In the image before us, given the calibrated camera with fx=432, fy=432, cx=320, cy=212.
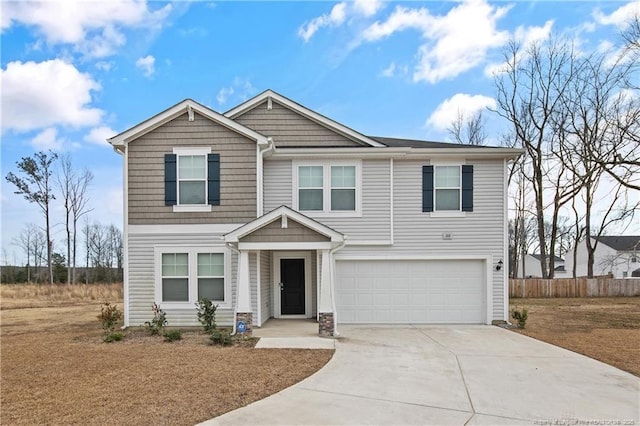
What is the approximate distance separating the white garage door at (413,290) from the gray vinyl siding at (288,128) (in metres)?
3.90

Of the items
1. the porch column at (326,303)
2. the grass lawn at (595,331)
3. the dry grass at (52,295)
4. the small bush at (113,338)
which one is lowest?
the dry grass at (52,295)

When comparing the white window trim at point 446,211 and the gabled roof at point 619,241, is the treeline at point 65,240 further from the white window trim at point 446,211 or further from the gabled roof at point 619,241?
the gabled roof at point 619,241

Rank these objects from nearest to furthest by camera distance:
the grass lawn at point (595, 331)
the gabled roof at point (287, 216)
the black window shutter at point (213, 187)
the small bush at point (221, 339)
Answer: the grass lawn at point (595, 331) → the small bush at point (221, 339) → the gabled roof at point (287, 216) → the black window shutter at point (213, 187)

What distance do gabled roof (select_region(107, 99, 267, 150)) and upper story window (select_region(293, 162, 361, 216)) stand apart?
5.68 feet

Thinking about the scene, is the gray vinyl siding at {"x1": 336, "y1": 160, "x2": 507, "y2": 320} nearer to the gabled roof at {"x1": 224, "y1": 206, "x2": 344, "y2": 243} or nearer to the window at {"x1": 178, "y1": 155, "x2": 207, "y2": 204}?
the gabled roof at {"x1": 224, "y1": 206, "x2": 344, "y2": 243}

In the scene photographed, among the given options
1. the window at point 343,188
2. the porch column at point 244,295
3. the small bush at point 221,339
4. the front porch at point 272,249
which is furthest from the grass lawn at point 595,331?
the small bush at point 221,339

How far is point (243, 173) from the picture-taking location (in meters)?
12.0

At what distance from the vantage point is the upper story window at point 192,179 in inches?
472

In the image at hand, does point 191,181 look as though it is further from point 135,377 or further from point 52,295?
point 52,295

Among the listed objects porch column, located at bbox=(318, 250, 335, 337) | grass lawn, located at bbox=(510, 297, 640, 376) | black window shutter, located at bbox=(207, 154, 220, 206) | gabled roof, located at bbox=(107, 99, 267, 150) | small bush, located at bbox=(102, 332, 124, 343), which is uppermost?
gabled roof, located at bbox=(107, 99, 267, 150)

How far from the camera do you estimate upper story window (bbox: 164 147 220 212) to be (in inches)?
472

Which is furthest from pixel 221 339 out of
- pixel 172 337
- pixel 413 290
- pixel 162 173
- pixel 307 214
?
pixel 413 290

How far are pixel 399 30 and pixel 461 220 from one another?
713 cm

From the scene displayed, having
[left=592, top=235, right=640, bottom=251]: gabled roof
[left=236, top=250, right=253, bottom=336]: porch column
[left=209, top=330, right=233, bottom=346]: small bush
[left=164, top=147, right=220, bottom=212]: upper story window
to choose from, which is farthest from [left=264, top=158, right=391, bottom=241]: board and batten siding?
[left=592, top=235, right=640, bottom=251]: gabled roof
